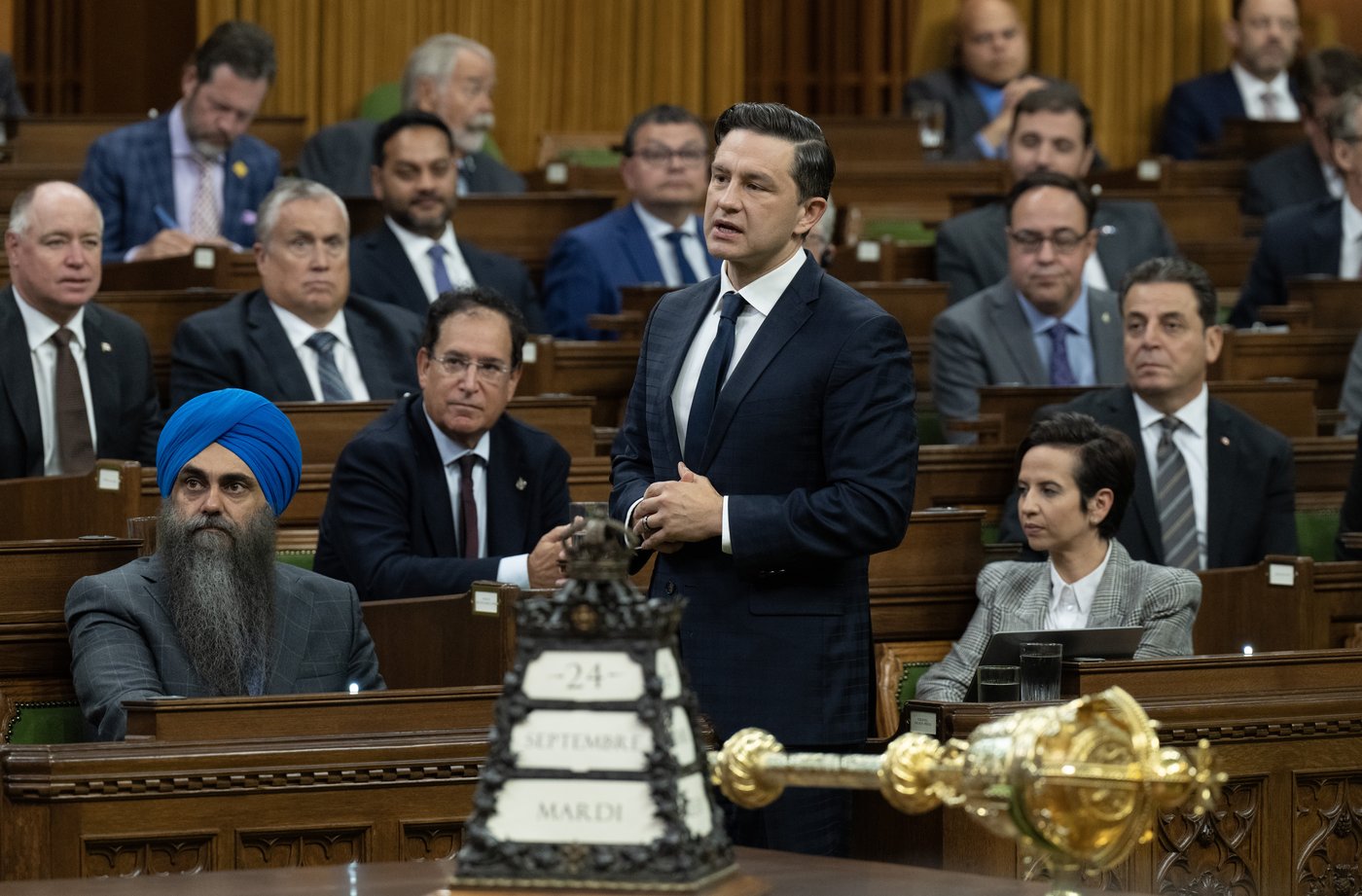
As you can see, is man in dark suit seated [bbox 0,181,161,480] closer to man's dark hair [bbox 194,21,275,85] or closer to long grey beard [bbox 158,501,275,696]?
man's dark hair [bbox 194,21,275,85]

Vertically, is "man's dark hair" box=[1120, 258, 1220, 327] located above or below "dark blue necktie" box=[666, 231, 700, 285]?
below

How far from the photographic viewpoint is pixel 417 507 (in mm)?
4297

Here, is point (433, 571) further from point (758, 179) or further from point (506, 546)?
point (758, 179)

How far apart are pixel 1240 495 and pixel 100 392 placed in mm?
2597

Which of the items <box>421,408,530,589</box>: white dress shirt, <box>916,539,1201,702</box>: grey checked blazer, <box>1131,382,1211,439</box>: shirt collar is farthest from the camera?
<box>1131,382,1211,439</box>: shirt collar

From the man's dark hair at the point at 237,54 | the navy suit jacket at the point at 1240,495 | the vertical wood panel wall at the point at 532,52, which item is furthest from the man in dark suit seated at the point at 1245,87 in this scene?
the navy suit jacket at the point at 1240,495

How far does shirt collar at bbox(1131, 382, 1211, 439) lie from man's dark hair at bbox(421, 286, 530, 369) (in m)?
1.40

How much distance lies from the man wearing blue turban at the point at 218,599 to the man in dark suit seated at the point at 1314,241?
4.17 metres

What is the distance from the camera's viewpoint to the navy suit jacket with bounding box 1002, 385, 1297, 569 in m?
4.64

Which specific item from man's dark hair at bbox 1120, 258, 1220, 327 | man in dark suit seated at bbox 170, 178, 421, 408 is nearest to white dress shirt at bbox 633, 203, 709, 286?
man in dark suit seated at bbox 170, 178, 421, 408

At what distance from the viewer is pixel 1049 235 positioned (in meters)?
5.69

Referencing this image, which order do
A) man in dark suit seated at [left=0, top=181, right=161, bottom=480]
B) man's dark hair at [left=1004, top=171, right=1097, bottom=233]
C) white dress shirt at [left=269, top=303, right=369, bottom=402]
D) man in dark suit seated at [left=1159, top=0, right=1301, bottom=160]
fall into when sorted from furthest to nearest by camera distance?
man in dark suit seated at [left=1159, top=0, right=1301, bottom=160]
man's dark hair at [left=1004, top=171, right=1097, bottom=233]
white dress shirt at [left=269, top=303, right=369, bottom=402]
man in dark suit seated at [left=0, top=181, right=161, bottom=480]

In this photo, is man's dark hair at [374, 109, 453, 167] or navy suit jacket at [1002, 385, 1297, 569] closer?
navy suit jacket at [1002, 385, 1297, 569]

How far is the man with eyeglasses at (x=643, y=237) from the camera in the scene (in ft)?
20.6
